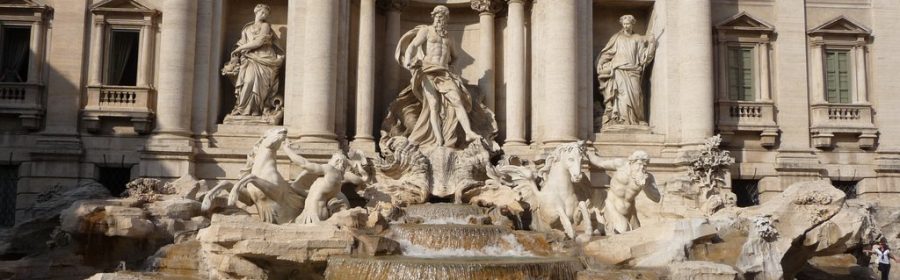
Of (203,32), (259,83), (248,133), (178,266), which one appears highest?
(203,32)

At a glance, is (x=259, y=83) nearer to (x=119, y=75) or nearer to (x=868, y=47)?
(x=119, y=75)

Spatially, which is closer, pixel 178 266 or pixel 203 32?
pixel 178 266

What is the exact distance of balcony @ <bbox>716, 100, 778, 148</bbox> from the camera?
22625mm

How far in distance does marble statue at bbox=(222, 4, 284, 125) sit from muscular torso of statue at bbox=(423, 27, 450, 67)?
13.4ft

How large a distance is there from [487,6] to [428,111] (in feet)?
12.7

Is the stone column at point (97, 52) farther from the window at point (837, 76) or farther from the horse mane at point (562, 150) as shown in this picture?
the window at point (837, 76)

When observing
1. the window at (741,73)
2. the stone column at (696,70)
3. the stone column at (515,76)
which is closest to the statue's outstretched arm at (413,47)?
the stone column at (515,76)

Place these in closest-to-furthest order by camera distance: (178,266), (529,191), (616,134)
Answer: (178,266)
(529,191)
(616,134)

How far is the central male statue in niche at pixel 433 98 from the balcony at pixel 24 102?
29.9ft

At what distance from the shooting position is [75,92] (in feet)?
70.2

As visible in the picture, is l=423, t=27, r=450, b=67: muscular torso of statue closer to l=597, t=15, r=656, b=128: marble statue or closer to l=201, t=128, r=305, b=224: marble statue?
l=597, t=15, r=656, b=128: marble statue

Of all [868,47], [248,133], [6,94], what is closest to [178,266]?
[248,133]

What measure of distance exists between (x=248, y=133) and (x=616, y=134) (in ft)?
32.9

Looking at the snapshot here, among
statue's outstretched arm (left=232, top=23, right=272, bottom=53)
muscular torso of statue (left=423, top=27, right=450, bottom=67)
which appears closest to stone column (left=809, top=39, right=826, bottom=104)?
muscular torso of statue (left=423, top=27, right=450, bottom=67)
